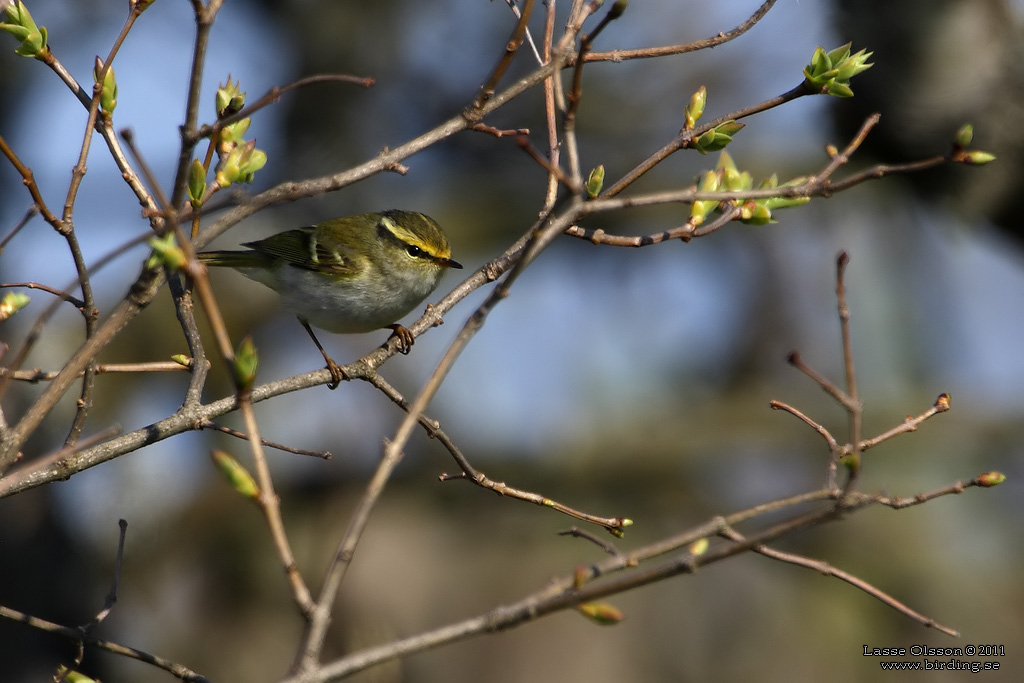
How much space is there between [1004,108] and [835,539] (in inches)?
203

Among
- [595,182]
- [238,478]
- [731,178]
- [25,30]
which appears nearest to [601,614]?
[238,478]

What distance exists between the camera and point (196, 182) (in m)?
2.22

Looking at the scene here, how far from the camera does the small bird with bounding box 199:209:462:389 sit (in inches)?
162

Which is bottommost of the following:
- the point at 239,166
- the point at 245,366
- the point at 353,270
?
the point at 245,366

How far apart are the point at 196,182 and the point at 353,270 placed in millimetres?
2073

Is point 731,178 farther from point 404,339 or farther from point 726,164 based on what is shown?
point 404,339

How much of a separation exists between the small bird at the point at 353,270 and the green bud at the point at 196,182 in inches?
72.0

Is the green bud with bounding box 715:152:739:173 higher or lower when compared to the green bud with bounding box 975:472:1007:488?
higher

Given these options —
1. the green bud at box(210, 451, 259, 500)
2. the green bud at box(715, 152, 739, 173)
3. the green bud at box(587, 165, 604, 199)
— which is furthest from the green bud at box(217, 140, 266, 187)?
the green bud at box(715, 152, 739, 173)

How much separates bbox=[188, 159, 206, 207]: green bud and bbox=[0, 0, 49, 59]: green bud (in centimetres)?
54

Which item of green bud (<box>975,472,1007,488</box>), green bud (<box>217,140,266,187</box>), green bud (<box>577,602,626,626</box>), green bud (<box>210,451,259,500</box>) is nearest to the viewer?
green bud (<box>210,451,259,500</box>)

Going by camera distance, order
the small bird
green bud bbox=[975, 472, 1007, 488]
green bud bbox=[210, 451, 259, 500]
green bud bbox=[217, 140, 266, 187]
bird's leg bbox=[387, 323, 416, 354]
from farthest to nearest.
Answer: the small bird
bird's leg bbox=[387, 323, 416, 354]
green bud bbox=[217, 140, 266, 187]
green bud bbox=[975, 472, 1007, 488]
green bud bbox=[210, 451, 259, 500]

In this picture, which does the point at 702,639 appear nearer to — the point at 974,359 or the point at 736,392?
the point at 736,392

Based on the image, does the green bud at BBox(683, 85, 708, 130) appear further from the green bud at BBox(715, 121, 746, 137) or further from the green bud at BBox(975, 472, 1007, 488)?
the green bud at BBox(975, 472, 1007, 488)
